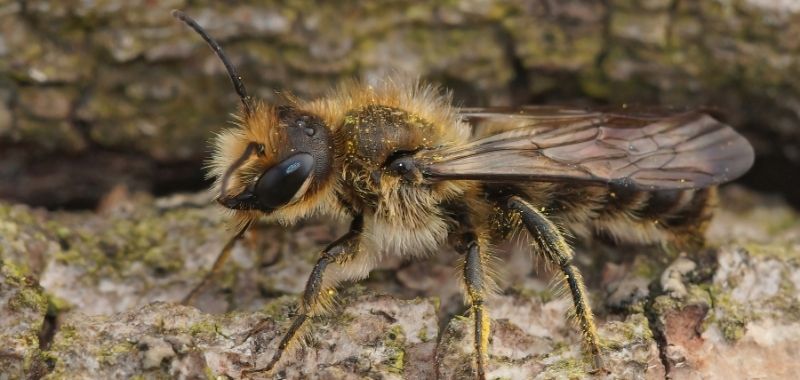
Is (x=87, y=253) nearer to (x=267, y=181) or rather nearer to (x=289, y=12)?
(x=267, y=181)

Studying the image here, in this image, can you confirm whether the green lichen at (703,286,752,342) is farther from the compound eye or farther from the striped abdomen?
the compound eye

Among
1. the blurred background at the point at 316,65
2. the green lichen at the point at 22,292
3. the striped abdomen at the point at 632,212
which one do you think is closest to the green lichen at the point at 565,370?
the striped abdomen at the point at 632,212

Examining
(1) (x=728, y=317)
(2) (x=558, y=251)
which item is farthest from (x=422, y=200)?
(1) (x=728, y=317)

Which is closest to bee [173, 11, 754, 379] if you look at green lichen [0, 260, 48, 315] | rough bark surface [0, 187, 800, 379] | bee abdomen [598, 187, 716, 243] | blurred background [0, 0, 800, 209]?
bee abdomen [598, 187, 716, 243]

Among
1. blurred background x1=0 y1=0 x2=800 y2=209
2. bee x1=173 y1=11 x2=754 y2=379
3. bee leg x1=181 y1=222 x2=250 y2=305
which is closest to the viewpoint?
bee x1=173 y1=11 x2=754 y2=379

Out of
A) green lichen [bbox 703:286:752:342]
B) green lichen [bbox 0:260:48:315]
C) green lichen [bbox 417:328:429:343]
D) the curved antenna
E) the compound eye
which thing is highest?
the curved antenna

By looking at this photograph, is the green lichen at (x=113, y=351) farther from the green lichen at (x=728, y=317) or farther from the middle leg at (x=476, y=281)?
the green lichen at (x=728, y=317)
